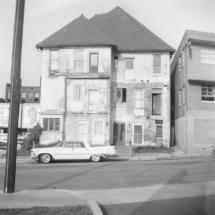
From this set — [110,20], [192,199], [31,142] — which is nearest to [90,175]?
[192,199]

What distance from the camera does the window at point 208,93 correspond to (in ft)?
110

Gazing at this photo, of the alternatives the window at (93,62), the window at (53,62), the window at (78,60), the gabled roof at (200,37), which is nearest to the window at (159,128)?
the window at (93,62)

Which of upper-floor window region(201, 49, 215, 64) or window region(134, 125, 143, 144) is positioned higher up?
upper-floor window region(201, 49, 215, 64)

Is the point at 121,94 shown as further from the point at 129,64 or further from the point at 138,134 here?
the point at 138,134

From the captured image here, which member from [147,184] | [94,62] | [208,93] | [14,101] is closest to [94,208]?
[14,101]

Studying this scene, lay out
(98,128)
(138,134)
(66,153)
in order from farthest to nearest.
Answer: (138,134) < (98,128) < (66,153)

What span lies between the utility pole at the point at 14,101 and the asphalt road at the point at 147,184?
2089mm

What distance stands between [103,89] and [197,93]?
801 cm

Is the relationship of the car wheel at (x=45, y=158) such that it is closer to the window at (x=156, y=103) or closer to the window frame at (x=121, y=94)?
the window frame at (x=121, y=94)

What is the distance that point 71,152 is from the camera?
24.6 meters

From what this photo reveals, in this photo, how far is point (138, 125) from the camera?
37344 millimetres

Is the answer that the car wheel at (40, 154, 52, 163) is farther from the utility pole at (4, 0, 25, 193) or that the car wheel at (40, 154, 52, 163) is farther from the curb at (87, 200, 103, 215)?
the curb at (87, 200, 103, 215)

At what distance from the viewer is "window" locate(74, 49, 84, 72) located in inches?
1443

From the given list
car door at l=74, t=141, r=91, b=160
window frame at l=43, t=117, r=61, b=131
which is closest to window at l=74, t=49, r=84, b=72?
window frame at l=43, t=117, r=61, b=131
